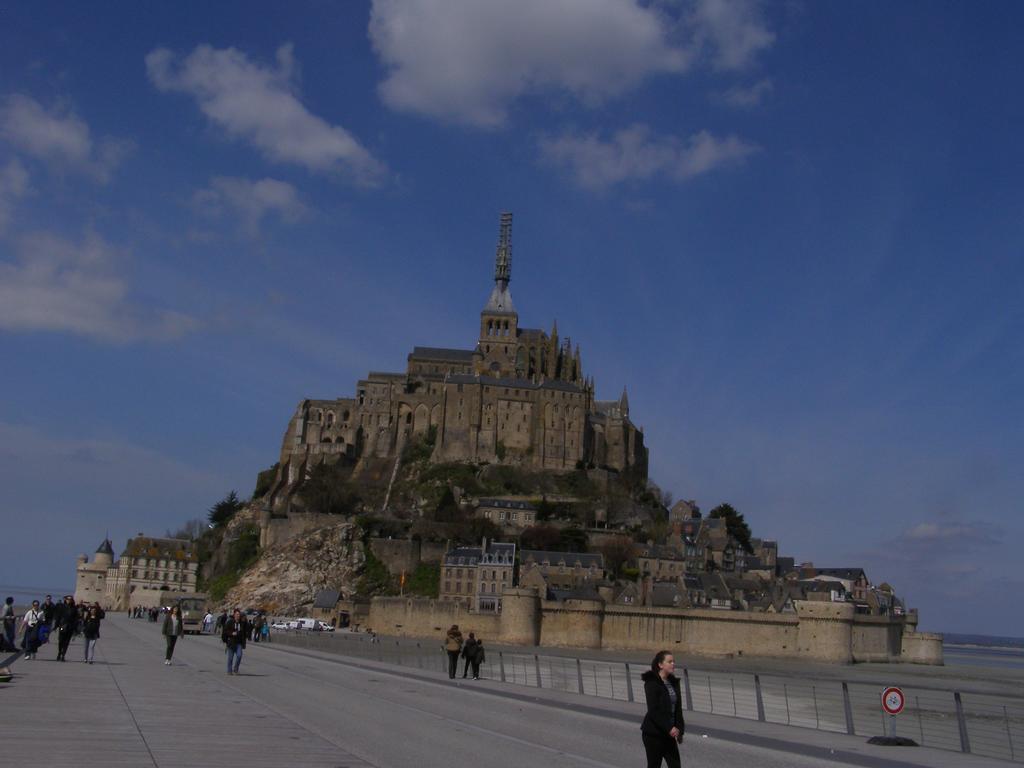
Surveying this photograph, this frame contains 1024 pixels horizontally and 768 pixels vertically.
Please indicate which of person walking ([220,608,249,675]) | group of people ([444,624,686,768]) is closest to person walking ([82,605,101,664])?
person walking ([220,608,249,675])

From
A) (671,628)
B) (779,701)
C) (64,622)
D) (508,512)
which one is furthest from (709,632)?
(64,622)

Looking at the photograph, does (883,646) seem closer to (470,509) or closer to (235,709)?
(470,509)

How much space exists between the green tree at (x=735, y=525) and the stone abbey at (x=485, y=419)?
776 cm

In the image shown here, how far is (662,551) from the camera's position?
261ft

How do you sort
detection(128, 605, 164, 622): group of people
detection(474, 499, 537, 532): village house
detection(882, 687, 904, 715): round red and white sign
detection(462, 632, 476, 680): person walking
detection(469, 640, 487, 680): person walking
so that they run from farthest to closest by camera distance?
detection(474, 499, 537, 532): village house < detection(128, 605, 164, 622): group of people < detection(462, 632, 476, 680): person walking < detection(469, 640, 487, 680): person walking < detection(882, 687, 904, 715): round red and white sign

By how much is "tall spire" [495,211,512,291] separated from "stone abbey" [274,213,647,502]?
1345 centimetres

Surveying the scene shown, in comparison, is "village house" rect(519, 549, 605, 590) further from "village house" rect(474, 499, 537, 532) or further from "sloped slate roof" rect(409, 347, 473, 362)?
"sloped slate roof" rect(409, 347, 473, 362)

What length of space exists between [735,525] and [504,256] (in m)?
43.0

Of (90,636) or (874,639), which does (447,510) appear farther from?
(90,636)

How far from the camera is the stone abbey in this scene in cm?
9525

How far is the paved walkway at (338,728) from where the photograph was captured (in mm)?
10500

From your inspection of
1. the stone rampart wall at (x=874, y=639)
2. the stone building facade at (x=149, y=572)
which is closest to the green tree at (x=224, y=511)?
the stone building facade at (x=149, y=572)

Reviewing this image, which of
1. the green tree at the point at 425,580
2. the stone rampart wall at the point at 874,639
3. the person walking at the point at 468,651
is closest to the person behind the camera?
the person walking at the point at 468,651

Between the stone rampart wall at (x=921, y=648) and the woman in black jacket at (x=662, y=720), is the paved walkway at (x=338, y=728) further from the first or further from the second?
the stone rampart wall at (x=921, y=648)
